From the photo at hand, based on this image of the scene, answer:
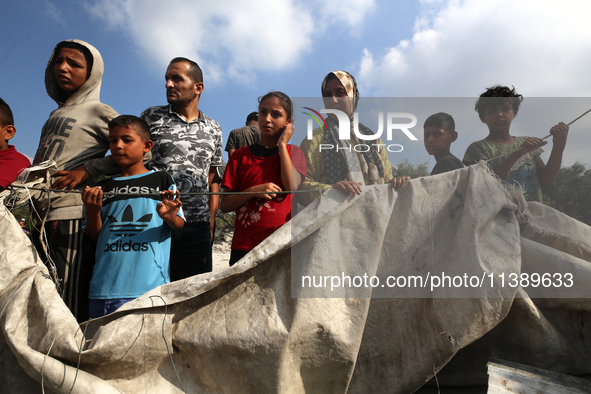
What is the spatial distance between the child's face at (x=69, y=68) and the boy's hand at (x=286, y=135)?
4.68 feet

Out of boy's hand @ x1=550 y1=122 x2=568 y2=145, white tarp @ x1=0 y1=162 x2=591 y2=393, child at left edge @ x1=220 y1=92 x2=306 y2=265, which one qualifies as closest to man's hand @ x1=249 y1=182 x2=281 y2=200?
child at left edge @ x1=220 y1=92 x2=306 y2=265

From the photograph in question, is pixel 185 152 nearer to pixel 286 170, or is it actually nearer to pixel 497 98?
pixel 286 170

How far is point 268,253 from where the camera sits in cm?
140

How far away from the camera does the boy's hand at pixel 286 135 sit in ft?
6.73

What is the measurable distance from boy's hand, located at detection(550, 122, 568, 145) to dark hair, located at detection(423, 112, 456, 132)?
0.58m

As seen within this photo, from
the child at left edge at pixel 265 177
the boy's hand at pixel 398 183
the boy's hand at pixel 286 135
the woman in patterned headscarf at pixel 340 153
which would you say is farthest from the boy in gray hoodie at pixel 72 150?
the boy's hand at pixel 398 183

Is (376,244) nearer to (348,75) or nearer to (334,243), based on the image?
(334,243)

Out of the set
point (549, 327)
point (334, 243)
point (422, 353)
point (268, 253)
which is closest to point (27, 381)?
point (268, 253)

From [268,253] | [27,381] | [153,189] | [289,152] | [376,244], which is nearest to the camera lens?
[27,381]

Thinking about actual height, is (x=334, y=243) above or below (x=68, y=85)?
below

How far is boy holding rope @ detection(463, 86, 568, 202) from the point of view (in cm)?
203

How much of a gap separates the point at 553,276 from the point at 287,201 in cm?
134

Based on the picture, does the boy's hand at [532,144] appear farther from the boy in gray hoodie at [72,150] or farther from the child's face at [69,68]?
the child's face at [69,68]

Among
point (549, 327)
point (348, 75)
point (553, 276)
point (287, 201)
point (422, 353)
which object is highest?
point (348, 75)
